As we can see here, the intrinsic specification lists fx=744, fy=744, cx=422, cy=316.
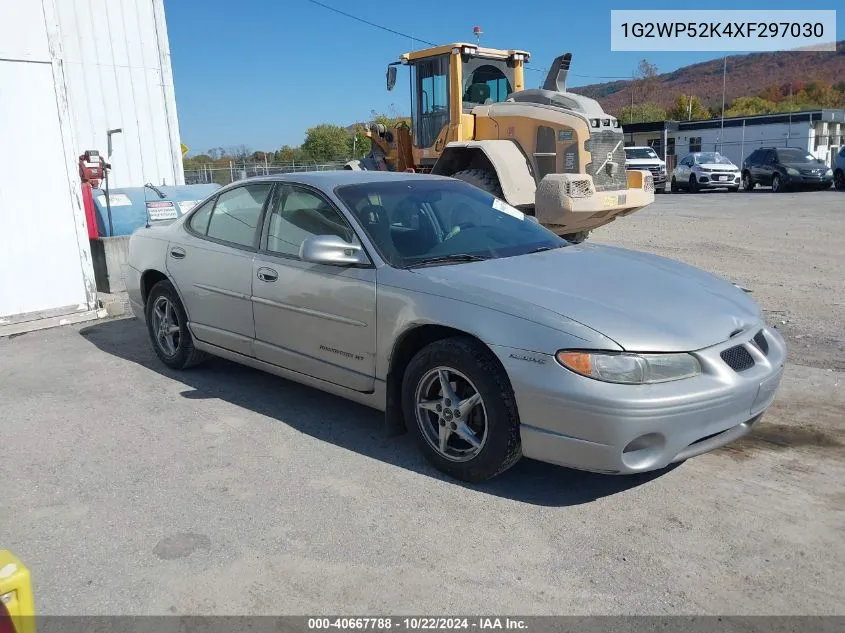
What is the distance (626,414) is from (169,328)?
3.78 metres

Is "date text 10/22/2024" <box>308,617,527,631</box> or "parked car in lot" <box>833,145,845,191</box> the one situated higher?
"parked car in lot" <box>833,145,845,191</box>

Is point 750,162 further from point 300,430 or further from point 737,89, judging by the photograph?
point 737,89

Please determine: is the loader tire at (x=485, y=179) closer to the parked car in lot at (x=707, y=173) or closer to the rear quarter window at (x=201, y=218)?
the rear quarter window at (x=201, y=218)

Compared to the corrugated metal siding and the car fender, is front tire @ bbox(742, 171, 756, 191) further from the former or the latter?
the car fender

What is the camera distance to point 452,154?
11.1 metres

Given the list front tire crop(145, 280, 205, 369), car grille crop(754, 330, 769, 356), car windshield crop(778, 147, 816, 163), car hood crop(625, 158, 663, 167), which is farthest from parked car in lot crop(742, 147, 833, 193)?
front tire crop(145, 280, 205, 369)

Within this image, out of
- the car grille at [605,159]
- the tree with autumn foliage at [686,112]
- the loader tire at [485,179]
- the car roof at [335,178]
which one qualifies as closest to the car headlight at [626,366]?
the car roof at [335,178]

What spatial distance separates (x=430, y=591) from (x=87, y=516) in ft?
5.67

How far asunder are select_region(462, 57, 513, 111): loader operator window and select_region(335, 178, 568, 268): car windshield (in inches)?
291

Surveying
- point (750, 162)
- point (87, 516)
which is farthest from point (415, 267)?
point (750, 162)

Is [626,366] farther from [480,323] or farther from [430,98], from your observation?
[430,98]

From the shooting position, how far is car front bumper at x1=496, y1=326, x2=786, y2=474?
3139mm

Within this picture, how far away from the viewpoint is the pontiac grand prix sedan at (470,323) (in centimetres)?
322

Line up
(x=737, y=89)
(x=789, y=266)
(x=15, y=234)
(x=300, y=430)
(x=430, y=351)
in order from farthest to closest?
(x=737, y=89), (x=789, y=266), (x=15, y=234), (x=300, y=430), (x=430, y=351)
